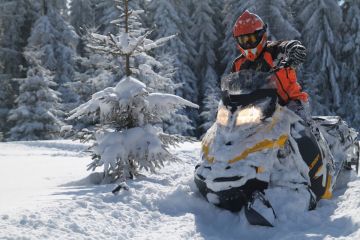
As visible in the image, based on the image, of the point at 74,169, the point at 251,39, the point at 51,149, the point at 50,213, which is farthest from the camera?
the point at 51,149

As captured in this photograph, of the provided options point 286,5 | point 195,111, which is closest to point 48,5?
point 195,111

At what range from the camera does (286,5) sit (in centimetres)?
2967

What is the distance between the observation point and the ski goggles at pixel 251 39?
5566 millimetres

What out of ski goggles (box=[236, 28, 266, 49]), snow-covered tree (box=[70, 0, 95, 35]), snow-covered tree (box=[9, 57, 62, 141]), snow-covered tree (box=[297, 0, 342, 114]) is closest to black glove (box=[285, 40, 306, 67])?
ski goggles (box=[236, 28, 266, 49])

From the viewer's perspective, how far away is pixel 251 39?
5578 millimetres

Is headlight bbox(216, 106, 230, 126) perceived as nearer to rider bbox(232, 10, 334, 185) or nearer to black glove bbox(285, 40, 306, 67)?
rider bbox(232, 10, 334, 185)

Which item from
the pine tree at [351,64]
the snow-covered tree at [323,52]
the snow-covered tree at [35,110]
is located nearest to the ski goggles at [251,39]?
the snow-covered tree at [35,110]

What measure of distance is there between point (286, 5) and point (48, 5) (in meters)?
14.9

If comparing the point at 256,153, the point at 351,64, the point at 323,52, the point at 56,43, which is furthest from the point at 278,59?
the point at 56,43

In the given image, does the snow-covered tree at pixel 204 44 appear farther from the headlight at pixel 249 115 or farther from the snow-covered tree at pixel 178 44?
the headlight at pixel 249 115

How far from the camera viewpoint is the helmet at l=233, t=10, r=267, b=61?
5527mm

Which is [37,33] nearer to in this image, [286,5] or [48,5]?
[48,5]

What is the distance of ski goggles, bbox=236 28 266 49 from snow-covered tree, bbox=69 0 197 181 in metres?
1.23

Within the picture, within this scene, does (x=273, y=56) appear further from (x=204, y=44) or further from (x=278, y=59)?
(x=204, y=44)
